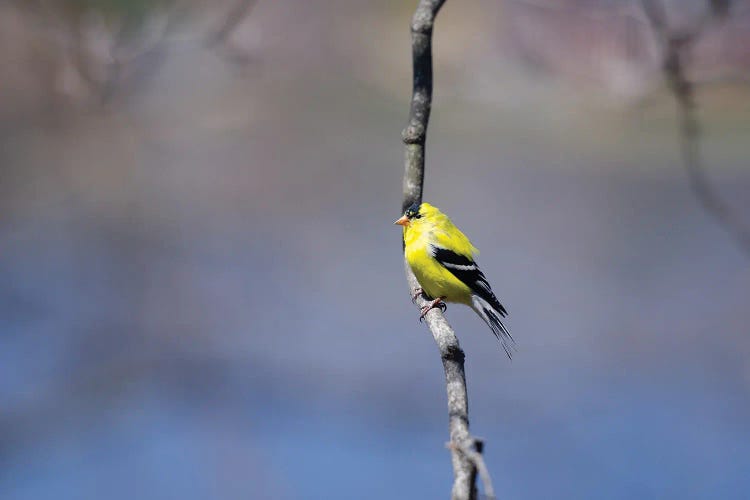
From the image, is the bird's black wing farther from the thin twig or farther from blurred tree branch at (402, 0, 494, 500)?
the thin twig

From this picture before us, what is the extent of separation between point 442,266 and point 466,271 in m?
0.08

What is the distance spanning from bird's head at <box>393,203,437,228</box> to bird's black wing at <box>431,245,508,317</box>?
8 centimetres

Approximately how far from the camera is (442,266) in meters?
1.77

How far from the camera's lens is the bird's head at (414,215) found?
1707 millimetres

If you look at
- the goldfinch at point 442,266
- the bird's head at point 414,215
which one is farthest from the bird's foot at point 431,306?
the bird's head at point 414,215

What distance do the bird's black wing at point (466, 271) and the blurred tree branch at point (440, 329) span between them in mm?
80

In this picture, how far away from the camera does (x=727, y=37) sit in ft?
14.5

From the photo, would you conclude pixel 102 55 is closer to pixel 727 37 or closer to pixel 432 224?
pixel 432 224

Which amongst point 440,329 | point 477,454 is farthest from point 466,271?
point 477,454

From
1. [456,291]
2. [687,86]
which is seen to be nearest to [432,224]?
[456,291]

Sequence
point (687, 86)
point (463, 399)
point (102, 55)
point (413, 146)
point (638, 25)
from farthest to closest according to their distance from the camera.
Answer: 1. point (638, 25)
2. point (102, 55)
3. point (687, 86)
4. point (413, 146)
5. point (463, 399)

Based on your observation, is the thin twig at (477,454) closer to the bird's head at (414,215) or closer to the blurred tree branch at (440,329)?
the blurred tree branch at (440,329)

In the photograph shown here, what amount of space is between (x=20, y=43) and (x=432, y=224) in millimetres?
3661

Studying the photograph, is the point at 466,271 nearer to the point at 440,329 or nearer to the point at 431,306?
the point at 431,306
